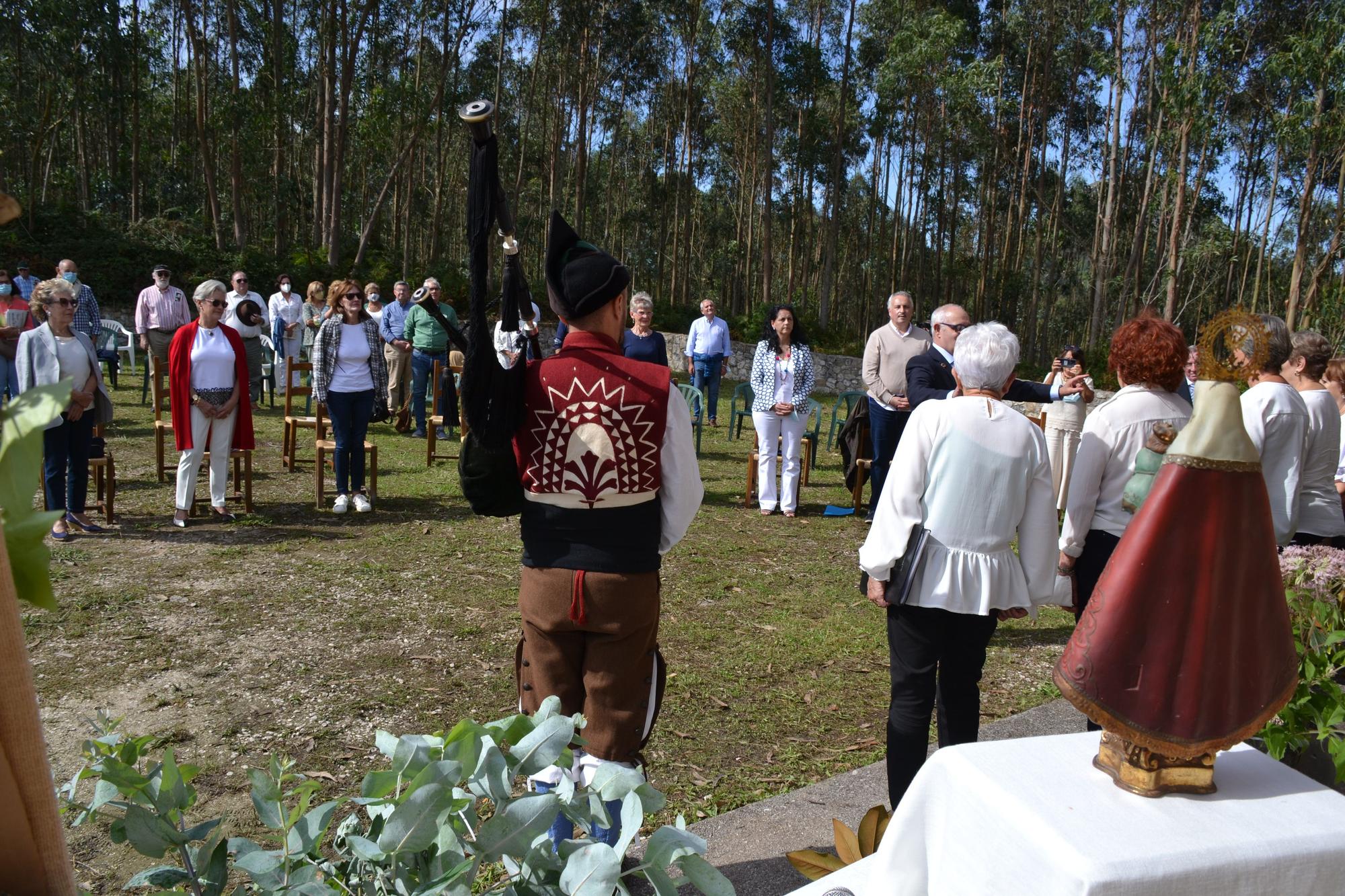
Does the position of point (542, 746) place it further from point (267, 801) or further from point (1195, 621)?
point (1195, 621)

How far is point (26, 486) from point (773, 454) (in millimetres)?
8911

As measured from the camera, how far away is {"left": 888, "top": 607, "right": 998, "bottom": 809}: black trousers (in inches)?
126

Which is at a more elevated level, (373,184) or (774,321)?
(373,184)

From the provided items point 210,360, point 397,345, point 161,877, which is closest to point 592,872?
point 161,877

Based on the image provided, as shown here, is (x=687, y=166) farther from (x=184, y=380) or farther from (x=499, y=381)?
(x=499, y=381)

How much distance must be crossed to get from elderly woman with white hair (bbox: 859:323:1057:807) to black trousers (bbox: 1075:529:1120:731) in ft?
1.91

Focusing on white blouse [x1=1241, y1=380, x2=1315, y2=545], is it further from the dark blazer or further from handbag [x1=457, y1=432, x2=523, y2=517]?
handbag [x1=457, y1=432, x2=523, y2=517]

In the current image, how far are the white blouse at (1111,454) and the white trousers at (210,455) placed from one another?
6.48m

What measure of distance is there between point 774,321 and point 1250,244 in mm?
39395

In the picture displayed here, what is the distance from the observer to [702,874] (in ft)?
3.59

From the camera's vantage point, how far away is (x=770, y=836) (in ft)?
10.8

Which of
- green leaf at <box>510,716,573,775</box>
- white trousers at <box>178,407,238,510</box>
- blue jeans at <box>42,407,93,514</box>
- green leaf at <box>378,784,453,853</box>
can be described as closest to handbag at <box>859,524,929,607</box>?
green leaf at <box>510,716,573,775</box>

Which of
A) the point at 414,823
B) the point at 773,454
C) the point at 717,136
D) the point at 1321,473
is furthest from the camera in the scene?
the point at 717,136

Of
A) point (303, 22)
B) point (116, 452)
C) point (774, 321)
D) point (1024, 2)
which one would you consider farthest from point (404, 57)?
point (774, 321)
